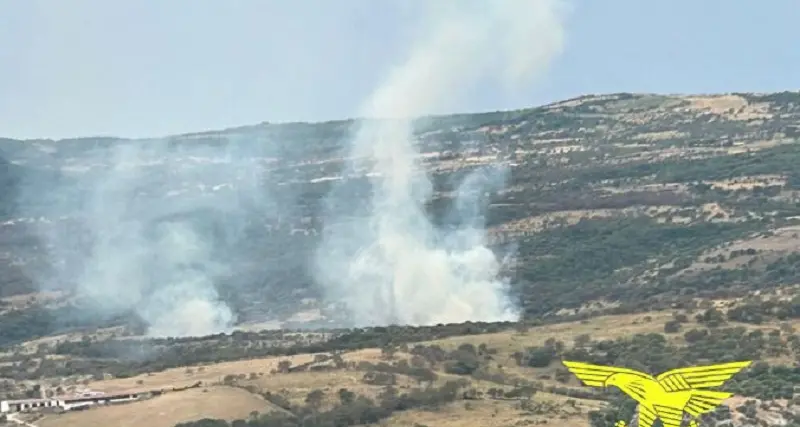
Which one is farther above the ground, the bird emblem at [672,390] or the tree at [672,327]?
the tree at [672,327]

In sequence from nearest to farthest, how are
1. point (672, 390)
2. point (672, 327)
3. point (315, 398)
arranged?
point (672, 390) → point (315, 398) → point (672, 327)

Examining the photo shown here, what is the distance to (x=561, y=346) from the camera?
9412cm

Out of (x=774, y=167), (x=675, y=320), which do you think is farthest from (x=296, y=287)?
(x=675, y=320)

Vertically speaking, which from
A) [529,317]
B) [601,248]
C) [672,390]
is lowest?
[672,390]

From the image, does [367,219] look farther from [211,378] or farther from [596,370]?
[596,370]

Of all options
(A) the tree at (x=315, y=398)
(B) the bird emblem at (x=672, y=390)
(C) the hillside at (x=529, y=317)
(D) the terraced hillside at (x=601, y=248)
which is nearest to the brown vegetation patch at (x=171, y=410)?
(C) the hillside at (x=529, y=317)

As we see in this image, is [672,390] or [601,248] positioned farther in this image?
[601,248]

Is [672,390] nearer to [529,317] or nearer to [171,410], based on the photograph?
[171,410]

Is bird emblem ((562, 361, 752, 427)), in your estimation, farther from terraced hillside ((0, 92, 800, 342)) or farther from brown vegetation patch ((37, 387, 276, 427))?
terraced hillside ((0, 92, 800, 342))

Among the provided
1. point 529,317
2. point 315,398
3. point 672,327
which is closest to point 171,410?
point 315,398

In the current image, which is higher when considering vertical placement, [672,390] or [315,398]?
[315,398]

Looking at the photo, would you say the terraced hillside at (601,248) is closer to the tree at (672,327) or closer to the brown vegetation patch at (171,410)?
the tree at (672,327)

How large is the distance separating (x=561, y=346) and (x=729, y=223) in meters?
75.4

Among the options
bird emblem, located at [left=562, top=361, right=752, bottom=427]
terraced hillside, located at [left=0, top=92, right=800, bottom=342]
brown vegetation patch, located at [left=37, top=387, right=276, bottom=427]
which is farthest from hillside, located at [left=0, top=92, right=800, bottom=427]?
bird emblem, located at [left=562, top=361, right=752, bottom=427]
